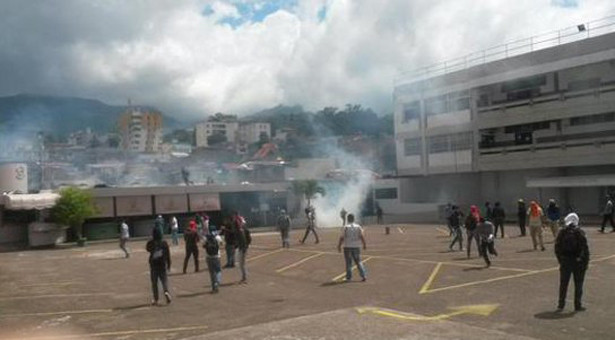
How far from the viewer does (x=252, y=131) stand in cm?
18738

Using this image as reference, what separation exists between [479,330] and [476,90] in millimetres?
40511

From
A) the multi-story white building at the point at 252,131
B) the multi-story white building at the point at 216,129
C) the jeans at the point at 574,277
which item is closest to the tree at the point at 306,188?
the jeans at the point at 574,277

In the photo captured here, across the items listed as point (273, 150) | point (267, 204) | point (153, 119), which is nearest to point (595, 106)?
point (267, 204)

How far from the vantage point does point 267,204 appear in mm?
47281

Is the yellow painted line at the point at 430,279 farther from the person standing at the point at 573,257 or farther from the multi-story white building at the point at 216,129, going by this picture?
the multi-story white building at the point at 216,129

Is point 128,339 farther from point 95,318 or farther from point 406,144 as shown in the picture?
point 406,144

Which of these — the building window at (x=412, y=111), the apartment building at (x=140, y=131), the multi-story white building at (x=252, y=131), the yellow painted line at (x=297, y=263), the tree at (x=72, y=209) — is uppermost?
the multi-story white building at (x=252, y=131)

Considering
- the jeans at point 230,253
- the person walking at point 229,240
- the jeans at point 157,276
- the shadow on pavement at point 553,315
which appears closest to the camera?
the shadow on pavement at point 553,315

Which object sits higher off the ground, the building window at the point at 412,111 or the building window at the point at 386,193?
the building window at the point at 412,111

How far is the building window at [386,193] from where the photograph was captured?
53.0 meters

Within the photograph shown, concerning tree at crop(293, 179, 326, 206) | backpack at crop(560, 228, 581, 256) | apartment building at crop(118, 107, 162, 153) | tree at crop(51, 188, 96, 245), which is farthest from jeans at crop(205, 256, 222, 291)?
apartment building at crop(118, 107, 162, 153)

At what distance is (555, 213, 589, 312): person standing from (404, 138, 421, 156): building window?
140 ft

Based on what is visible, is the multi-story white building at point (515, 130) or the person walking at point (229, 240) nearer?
the person walking at point (229, 240)

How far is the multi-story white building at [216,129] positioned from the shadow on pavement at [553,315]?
177562mm
